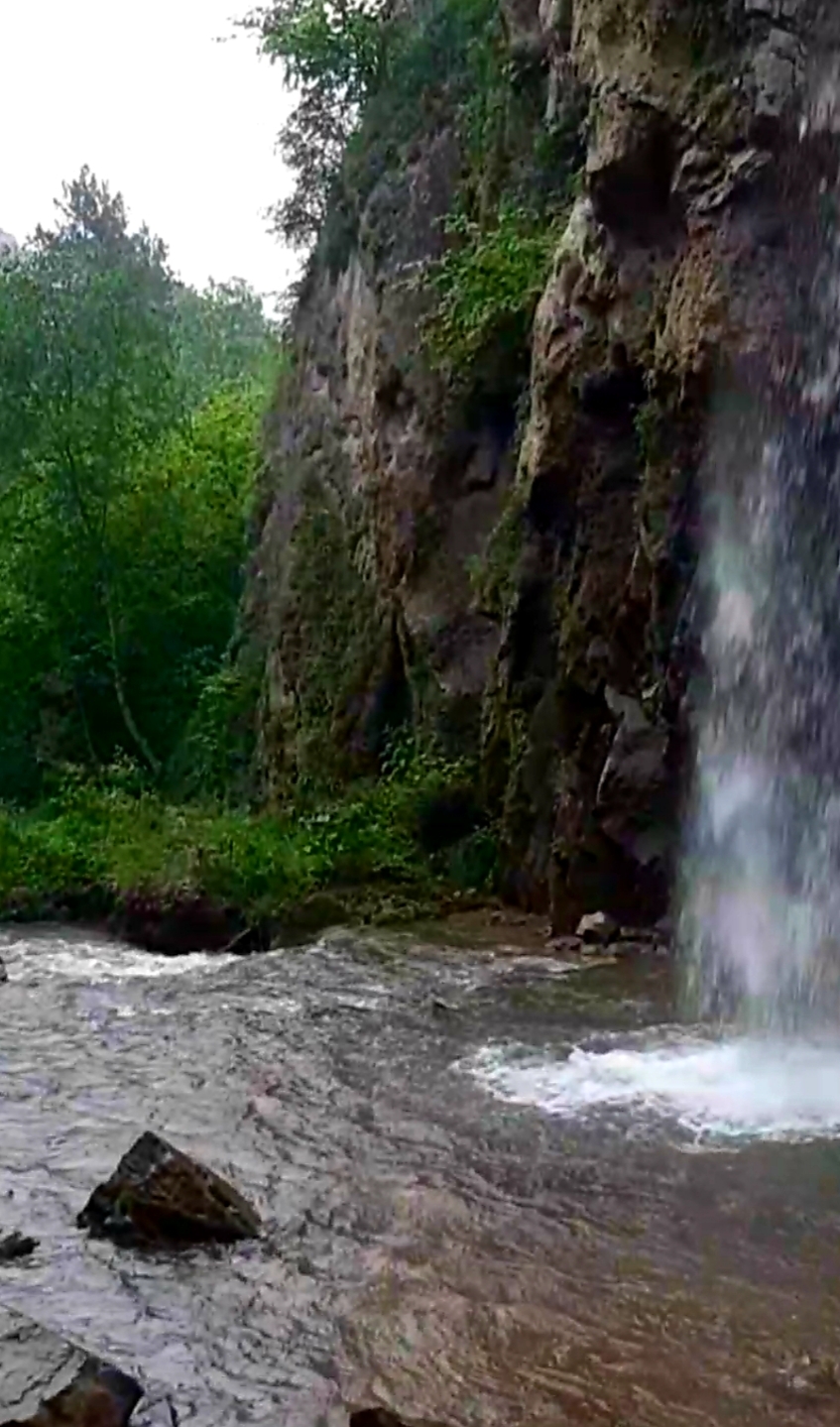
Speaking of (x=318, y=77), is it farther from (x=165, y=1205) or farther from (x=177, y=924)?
(x=165, y=1205)

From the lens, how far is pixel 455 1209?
20.2ft

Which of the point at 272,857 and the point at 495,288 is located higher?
the point at 495,288

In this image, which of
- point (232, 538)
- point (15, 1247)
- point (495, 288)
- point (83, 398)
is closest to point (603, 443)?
point (495, 288)

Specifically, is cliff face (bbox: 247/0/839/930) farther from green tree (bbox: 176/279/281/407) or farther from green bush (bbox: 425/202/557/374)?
green tree (bbox: 176/279/281/407)

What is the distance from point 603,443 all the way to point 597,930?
4264mm

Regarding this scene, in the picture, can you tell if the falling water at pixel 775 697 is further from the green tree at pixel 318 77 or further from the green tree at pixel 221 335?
the green tree at pixel 221 335

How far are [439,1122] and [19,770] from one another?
23057 mm

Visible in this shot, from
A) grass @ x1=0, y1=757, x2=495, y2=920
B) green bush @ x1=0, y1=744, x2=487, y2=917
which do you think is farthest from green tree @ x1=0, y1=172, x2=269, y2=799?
grass @ x1=0, y1=757, x2=495, y2=920

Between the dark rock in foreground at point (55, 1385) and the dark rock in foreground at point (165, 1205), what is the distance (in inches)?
56.9

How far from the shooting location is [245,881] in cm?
1584

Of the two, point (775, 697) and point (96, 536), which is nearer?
point (775, 697)

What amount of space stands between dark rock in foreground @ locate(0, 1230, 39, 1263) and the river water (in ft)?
0.22

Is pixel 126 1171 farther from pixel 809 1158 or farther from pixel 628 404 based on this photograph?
pixel 628 404

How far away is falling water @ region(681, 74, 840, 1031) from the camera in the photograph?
37.5 feet
